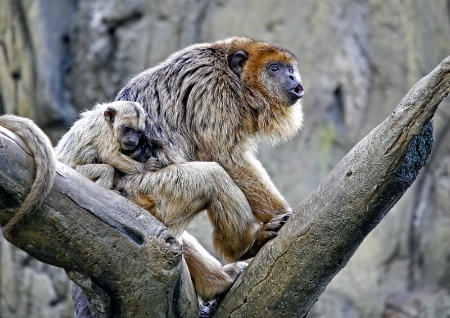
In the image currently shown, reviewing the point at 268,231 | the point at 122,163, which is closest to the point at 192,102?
the point at 122,163

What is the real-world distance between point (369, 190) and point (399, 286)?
7.13 metres

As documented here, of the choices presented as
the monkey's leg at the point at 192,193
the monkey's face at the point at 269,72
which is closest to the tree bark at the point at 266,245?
the monkey's leg at the point at 192,193

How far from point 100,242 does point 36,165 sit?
687mm

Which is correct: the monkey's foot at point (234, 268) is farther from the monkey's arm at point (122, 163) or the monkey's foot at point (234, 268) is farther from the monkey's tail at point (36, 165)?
the monkey's tail at point (36, 165)

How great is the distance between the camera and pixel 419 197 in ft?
37.7

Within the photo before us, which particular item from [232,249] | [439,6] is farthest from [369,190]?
[439,6]

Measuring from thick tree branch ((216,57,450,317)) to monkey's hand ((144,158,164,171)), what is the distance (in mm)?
978

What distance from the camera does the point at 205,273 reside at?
560cm

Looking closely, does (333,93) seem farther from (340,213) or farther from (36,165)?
(36,165)

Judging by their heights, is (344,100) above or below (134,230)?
above

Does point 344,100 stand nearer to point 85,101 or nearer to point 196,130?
point 85,101

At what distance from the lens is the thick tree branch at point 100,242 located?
14.2ft

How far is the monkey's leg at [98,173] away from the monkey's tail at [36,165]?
3.06 ft

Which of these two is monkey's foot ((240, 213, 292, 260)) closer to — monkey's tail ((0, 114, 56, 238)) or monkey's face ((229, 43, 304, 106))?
monkey's face ((229, 43, 304, 106))
